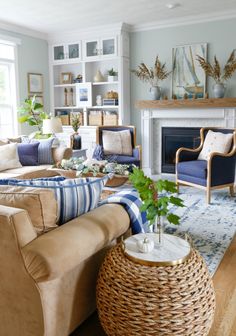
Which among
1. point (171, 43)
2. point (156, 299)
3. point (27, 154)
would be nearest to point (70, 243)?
point (156, 299)

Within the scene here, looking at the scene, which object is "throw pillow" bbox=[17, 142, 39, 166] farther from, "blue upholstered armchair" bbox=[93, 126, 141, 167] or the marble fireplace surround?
the marble fireplace surround

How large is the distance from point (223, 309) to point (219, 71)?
392 cm

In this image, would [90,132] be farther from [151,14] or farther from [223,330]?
[223,330]

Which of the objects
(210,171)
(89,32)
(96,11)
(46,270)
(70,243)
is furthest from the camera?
(89,32)

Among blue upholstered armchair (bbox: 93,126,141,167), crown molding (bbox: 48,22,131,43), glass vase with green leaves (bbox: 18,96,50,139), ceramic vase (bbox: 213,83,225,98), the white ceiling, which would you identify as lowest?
blue upholstered armchair (bbox: 93,126,141,167)

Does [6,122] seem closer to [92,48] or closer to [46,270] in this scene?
[92,48]

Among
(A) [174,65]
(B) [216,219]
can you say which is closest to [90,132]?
(A) [174,65]

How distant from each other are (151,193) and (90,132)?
15.3 feet

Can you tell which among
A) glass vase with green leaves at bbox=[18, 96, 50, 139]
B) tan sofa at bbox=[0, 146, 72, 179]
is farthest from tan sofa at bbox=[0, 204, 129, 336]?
glass vase with green leaves at bbox=[18, 96, 50, 139]

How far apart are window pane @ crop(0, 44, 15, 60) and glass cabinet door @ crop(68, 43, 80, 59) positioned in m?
1.03

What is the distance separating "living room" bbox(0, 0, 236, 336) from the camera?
4.72 ft

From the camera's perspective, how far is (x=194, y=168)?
4.31 meters

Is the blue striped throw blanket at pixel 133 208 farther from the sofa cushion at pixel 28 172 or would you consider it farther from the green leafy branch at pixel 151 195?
the sofa cushion at pixel 28 172

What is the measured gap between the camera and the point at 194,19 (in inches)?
206
